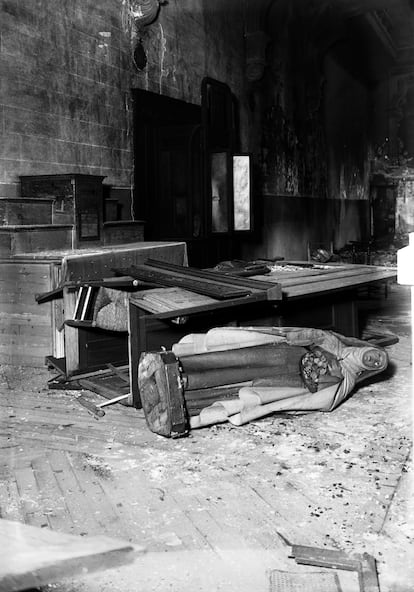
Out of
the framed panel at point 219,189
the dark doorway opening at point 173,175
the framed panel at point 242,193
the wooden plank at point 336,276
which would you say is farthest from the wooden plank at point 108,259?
the framed panel at point 242,193

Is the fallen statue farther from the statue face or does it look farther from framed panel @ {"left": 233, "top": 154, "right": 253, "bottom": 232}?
framed panel @ {"left": 233, "top": 154, "right": 253, "bottom": 232}

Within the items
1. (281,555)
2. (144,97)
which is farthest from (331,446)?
(144,97)

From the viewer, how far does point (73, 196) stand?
7078mm

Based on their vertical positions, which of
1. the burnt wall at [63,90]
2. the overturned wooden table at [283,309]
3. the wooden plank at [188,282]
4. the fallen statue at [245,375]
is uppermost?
the burnt wall at [63,90]

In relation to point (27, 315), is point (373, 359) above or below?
below

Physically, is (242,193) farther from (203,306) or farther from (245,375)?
(245,375)

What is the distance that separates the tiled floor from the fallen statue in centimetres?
13

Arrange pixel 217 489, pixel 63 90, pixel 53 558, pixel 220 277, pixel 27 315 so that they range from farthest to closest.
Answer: pixel 63 90 < pixel 27 315 < pixel 220 277 < pixel 217 489 < pixel 53 558

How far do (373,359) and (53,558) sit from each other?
357 centimetres

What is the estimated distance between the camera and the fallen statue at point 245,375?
4.30 metres

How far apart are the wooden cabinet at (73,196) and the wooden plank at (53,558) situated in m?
5.36

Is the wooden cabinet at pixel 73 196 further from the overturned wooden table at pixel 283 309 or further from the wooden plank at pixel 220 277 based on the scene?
the overturned wooden table at pixel 283 309

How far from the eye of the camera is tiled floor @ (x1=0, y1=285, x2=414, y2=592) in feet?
8.89

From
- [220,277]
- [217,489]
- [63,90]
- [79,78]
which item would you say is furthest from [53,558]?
[79,78]
